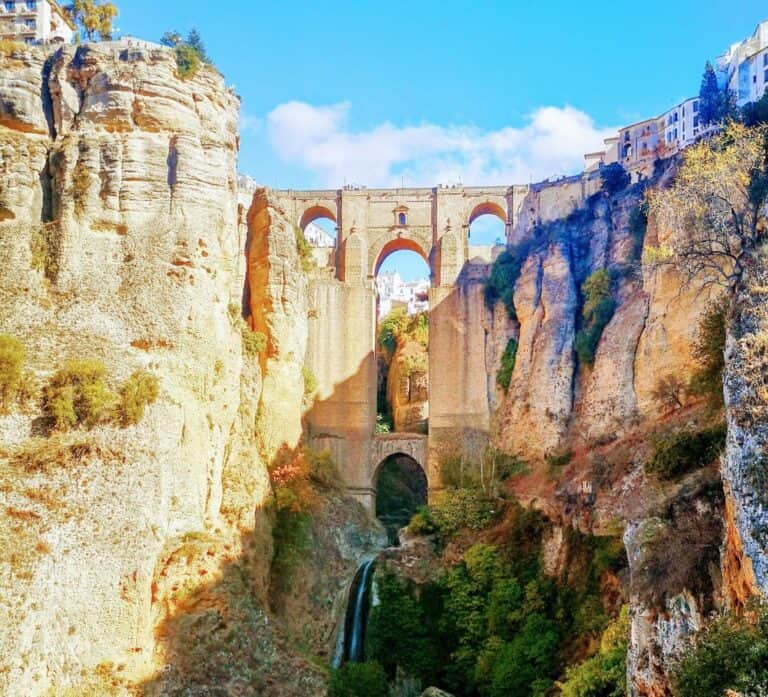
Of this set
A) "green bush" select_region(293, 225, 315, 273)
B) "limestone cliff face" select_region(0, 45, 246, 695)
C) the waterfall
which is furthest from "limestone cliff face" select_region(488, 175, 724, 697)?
"limestone cliff face" select_region(0, 45, 246, 695)

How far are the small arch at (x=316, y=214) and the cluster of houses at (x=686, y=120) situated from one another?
1455cm

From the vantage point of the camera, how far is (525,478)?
35.8m

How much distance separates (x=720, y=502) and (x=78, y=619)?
14.2 meters

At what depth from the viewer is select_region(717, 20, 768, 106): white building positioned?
52.7 m

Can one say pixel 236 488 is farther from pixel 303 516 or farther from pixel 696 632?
pixel 696 632

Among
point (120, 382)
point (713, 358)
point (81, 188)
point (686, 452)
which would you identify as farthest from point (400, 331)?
point (686, 452)

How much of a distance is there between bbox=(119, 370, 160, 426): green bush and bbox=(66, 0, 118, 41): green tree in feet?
51.0

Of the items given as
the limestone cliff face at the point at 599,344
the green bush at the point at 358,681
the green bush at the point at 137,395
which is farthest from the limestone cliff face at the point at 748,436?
the green bush at the point at 137,395

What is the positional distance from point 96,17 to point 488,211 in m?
19.5

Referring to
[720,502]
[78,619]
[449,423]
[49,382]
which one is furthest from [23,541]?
[449,423]

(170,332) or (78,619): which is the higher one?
(170,332)

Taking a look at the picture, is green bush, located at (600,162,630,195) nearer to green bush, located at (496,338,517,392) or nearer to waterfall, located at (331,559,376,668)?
green bush, located at (496,338,517,392)

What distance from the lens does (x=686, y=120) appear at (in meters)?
57.8

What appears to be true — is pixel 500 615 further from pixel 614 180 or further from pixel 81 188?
pixel 614 180
